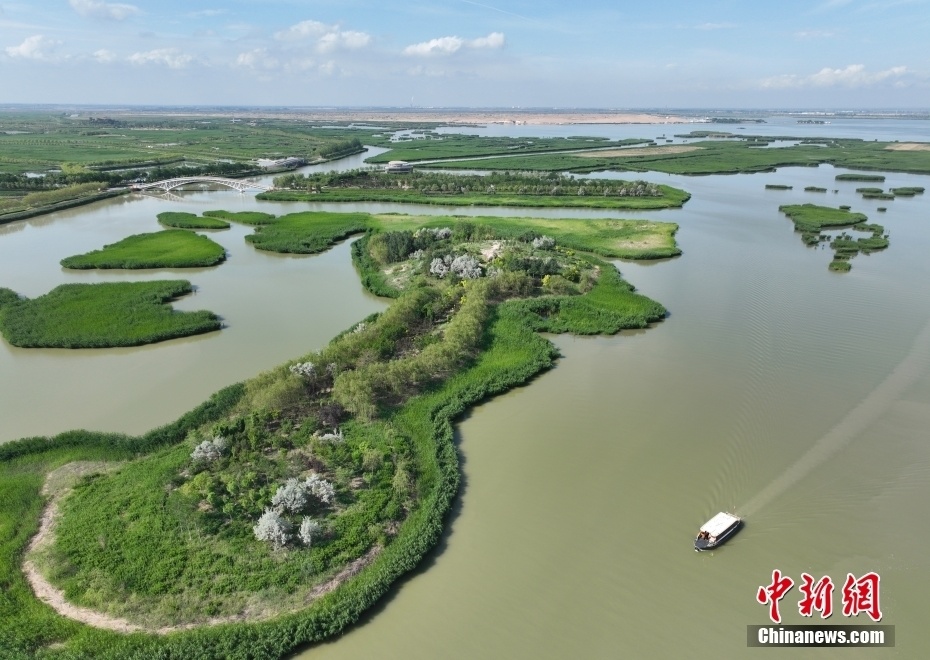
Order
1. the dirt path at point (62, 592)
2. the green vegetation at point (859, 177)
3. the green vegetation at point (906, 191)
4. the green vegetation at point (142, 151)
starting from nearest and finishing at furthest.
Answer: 1. the dirt path at point (62, 592)
2. the green vegetation at point (906, 191)
3. the green vegetation at point (859, 177)
4. the green vegetation at point (142, 151)

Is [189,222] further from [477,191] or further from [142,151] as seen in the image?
[142,151]

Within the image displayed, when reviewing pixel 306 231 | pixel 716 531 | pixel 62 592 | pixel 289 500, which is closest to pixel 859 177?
pixel 306 231

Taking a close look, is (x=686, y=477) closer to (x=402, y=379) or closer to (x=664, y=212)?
(x=402, y=379)

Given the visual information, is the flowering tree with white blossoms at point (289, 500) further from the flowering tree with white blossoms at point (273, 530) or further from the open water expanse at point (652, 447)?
the open water expanse at point (652, 447)

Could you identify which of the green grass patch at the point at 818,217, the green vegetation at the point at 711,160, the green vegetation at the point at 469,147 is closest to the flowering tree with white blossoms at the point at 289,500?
the green grass patch at the point at 818,217

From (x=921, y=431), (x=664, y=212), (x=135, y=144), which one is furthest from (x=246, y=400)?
(x=135, y=144)

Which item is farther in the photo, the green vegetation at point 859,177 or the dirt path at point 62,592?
the green vegetation at point 859,177
